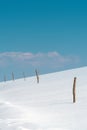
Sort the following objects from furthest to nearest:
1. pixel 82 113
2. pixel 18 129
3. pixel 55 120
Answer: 1. pixel 82 113
2. pixel 55 120
3. pixel 18 129

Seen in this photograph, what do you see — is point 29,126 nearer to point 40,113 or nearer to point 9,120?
point 9,120

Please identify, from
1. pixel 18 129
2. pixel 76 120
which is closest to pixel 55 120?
pixel 76 120

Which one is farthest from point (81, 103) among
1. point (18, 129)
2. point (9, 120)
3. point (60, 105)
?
point (18, 129)

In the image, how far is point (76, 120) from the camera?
51.0ft

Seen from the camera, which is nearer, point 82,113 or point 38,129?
point 38,129

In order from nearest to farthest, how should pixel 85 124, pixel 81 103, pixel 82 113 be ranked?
pixel 85 124, pixel 82 113, pixel 81 103

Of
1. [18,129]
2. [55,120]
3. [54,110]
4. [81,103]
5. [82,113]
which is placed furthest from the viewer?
[81,103]

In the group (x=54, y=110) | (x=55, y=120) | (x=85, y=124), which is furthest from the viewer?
(x=54, y=110)

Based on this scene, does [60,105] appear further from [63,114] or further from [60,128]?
[60,128]

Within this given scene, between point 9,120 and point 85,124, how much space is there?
3243 mm

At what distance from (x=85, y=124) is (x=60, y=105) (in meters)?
5.72

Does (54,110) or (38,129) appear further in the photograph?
(54,110)

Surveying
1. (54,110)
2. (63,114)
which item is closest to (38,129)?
(63,114)

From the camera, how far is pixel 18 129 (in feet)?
43.6
